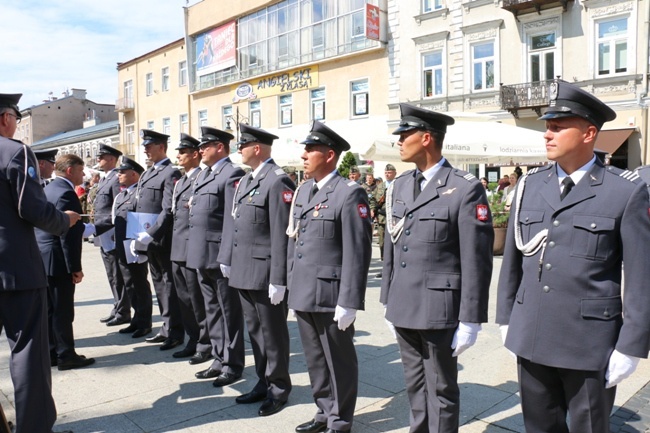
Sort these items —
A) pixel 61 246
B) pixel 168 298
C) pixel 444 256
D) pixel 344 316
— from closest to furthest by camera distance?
pixel 444 256
pixel 344 316
pixel 61 246
pixel 168 298

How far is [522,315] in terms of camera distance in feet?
8.34

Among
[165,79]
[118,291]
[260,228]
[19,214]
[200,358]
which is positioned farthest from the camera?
[165,79]

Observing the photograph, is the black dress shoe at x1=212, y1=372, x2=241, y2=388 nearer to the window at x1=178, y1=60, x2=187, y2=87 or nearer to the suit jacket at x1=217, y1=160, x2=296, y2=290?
the suit jacket at x1=217, y1=160, x2=296, y2=290

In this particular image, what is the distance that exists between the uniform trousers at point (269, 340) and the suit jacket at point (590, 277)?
1.97 metres

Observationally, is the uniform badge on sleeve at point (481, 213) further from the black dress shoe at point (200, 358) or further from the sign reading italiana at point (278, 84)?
the sign reading italiana at point (278, 84)

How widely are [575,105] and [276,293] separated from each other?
91.5 inches

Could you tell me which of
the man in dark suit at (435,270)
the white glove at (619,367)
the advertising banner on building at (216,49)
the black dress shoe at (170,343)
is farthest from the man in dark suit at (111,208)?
the advertising banner on building at (216,49)

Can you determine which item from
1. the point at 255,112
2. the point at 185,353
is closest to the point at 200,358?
the point at 185,353

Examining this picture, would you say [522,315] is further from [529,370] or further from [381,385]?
[381,385]

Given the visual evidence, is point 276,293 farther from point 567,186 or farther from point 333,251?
point 567,186

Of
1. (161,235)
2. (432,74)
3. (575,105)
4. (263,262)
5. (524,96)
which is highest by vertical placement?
(432,74)

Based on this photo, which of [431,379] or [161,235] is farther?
[161,235]

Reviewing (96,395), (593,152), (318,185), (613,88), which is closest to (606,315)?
(593,152)

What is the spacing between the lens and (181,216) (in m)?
5.12
